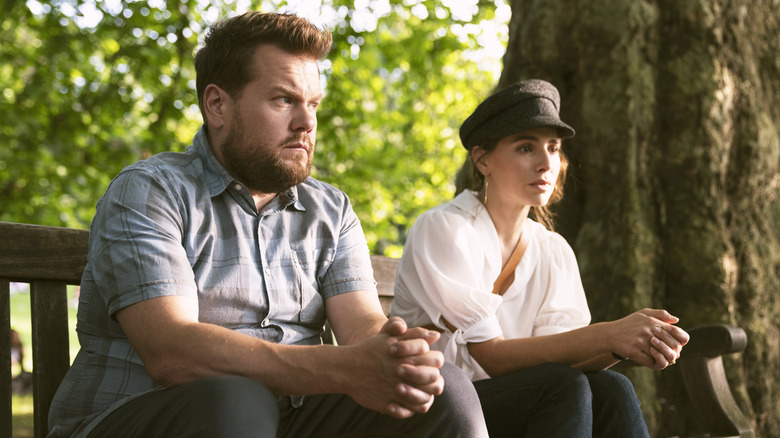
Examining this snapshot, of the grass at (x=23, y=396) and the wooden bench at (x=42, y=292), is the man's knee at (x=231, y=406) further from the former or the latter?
the grass at (x=23, y=396)

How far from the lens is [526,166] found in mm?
3230

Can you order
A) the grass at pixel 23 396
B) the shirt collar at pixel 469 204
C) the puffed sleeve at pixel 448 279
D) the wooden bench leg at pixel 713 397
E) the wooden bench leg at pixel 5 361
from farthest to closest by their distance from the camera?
1. the grass at pixel 23 396
2. the wooden bench leg at pixel 713 397
3. the shirt collar at pixel 469 204
4. the puffed sleeve at pixel 448 279
5. the wooden bench leg at pixel 5 361

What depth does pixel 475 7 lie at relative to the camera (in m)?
11.4

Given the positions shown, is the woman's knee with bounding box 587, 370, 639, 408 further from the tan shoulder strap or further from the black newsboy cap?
the black newsboy cap

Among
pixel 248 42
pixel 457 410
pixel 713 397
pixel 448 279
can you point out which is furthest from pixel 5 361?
pixel 713 397

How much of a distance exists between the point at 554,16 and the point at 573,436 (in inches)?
110

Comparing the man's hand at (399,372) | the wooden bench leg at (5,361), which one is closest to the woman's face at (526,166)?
the man's hand at (399,372)

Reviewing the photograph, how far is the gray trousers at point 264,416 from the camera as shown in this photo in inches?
72.4

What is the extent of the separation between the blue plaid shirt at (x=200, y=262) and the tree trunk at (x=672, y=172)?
200 cm

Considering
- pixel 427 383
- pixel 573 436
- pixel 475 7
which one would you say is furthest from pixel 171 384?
pixel 475 7

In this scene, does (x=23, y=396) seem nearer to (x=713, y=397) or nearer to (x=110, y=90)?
(x=110, y=90)

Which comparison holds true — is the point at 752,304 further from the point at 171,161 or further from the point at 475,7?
the point at 475,7

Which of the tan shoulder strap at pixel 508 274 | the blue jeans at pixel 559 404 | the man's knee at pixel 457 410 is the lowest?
the blue jeans at pixel 559 404

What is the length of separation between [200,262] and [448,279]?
95 centimetres
